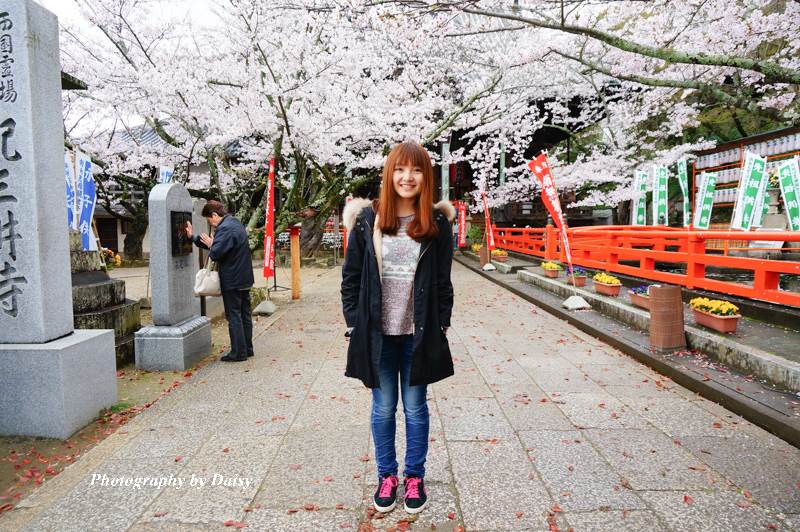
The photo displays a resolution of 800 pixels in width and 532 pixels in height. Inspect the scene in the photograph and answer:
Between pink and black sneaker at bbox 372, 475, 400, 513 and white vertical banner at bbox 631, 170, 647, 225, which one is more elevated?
white vertical banner at bbox 631, 170, 647, 225

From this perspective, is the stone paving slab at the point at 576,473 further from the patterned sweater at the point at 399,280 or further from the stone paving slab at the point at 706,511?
the patterned sweater at the point at 399,280

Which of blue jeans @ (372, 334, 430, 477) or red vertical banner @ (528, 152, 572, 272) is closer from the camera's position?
blue jeans @ (372, 334, 430, 477)

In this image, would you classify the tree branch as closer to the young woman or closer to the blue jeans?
the young woman

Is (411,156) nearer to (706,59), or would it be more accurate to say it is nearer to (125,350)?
(706,59)

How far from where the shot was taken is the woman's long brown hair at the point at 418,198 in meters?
2.66

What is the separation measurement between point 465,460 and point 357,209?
1.92 metres

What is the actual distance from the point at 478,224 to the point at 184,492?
942 inches

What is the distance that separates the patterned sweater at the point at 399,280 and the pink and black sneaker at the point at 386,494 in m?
0.87

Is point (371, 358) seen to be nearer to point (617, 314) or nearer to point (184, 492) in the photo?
point (184, 492)

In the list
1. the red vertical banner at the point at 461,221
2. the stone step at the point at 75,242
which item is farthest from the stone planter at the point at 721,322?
the red vertical banner at the point at 461,221

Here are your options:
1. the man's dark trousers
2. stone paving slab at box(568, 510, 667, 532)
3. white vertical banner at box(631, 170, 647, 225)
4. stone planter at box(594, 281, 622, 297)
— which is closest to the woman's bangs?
stone paving slab at box(568, 510, 667, 532)

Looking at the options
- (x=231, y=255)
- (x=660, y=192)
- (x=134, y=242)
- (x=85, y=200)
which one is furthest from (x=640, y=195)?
(x=134, y=242)

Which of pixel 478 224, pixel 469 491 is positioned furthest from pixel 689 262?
pixel 478 224

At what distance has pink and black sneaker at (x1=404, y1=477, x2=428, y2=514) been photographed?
2.73m
